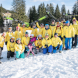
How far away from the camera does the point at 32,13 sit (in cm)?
4112

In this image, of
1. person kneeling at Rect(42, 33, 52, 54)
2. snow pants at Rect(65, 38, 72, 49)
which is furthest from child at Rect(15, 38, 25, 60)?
snow pants at Rect(65, 38, 72, 49)

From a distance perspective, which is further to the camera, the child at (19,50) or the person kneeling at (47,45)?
the person kneeling at (47,45)

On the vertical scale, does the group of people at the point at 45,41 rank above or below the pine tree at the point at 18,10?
below

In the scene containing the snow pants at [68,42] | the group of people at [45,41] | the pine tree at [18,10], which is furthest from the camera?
the pine tree at [18,10]

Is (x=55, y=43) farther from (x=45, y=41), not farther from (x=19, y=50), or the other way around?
(x=19, y=50)

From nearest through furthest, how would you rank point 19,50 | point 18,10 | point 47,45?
point 19,50 < point 47,45 < point 18,10

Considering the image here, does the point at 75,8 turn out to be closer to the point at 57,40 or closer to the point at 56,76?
the point at 57,40

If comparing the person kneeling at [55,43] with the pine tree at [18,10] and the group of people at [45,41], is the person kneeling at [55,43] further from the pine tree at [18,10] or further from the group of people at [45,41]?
the pine tree at [18,10]

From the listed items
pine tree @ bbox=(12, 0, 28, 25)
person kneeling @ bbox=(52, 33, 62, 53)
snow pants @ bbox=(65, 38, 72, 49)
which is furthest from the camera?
pine tree @ bbox=(12, 0, 28, 25)

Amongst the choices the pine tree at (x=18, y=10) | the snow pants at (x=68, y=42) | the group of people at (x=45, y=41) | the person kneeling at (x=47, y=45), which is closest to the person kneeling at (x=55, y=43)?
the group of people at (x=45, y=41)

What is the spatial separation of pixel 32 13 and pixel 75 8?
20.0m

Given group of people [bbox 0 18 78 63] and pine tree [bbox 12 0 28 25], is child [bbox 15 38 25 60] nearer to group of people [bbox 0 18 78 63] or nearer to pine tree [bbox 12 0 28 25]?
group of people [bbox 0 18 78 63]

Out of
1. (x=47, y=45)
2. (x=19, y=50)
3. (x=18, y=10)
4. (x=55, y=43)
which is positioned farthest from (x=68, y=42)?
(x=18, y=10)

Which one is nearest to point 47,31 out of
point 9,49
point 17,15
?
point 9,49
